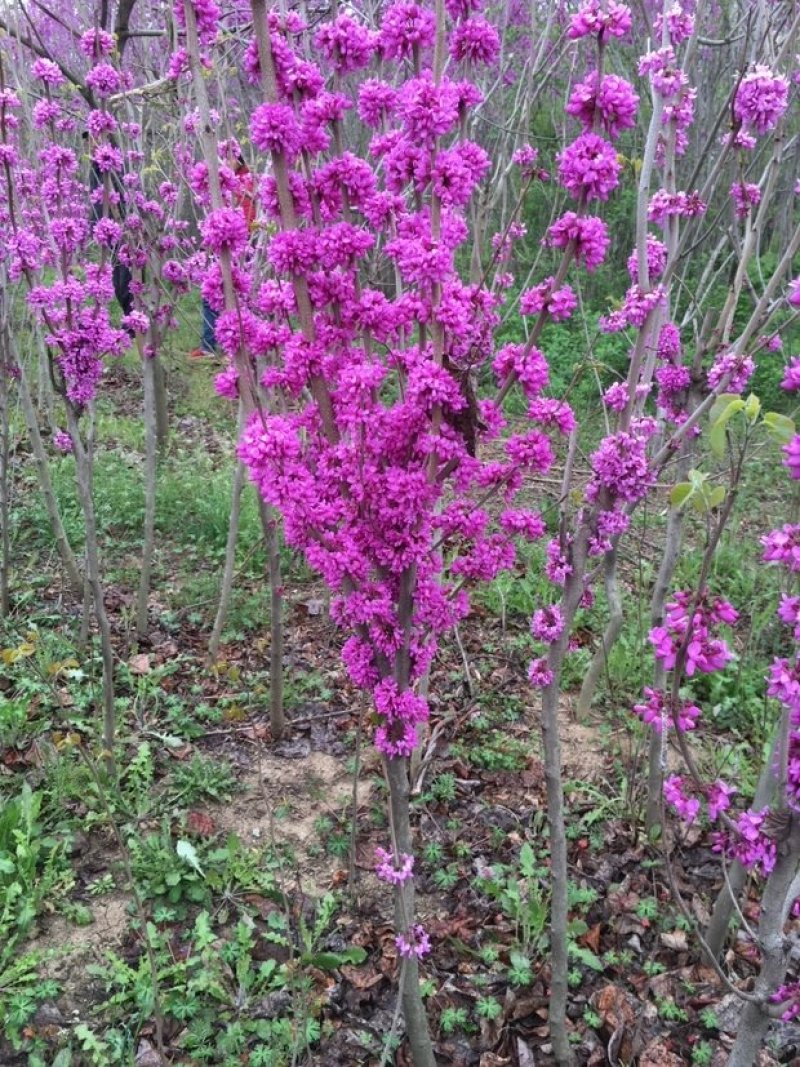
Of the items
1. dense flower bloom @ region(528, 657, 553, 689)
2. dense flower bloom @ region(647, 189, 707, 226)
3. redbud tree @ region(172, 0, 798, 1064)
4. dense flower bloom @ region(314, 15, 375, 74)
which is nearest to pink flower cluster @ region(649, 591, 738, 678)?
redbud tree @ region(172, 0, 798, 1064)

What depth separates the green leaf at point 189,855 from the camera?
2.86 metres

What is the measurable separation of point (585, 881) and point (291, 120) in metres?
2.66

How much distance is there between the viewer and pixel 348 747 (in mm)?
3627

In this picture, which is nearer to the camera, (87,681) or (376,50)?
(376,50)

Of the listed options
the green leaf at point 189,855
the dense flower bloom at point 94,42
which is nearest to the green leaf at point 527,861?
the green leaf at point 189,855

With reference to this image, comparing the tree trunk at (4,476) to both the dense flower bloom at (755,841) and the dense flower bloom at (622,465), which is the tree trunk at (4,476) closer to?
the dense flower bloom at (622,465)

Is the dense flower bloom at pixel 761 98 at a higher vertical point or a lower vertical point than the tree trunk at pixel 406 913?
higher

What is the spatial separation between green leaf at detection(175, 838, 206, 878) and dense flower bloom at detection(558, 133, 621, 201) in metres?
2.51

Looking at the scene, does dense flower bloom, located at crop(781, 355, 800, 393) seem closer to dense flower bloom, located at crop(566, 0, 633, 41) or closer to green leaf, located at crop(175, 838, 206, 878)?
dense flower bloom, located at crop(566, 0, 633, 41)

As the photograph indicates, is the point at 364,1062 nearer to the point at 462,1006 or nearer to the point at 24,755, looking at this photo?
the point at 462,1006

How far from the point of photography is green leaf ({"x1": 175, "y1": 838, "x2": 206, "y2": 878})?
9.39 feet

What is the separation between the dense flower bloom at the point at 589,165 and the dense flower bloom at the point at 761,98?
763 millimetres

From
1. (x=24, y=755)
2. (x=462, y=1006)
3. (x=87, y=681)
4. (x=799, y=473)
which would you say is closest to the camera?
(x=799, y=473)

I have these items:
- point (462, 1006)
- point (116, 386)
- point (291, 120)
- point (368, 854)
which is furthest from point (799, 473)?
point (116, 386)
